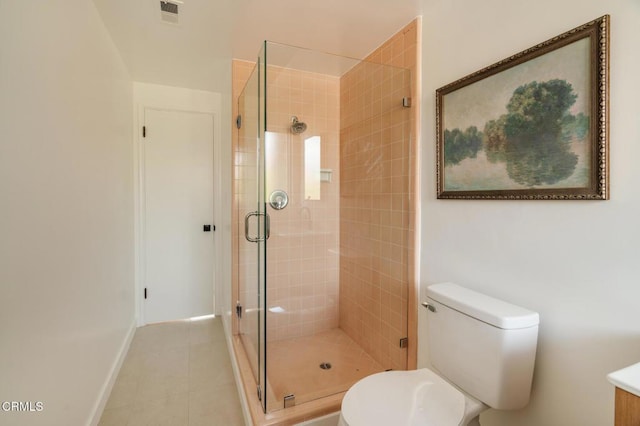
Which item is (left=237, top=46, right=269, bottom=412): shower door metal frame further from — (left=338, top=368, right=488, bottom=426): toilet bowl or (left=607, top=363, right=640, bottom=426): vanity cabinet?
(left=607, top=363, right=640, bottom=426): vanity cabinet

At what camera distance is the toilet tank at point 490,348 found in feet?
3.59

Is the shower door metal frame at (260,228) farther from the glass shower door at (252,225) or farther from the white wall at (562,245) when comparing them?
the white wall at (562,245)

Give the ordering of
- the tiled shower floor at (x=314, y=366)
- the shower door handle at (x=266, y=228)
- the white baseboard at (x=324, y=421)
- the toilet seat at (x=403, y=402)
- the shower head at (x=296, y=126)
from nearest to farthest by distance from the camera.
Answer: the toilet seat at (x=403, y=402)
the white baseboard at (x=324, y=421)
the tiled shower floor at (x=314, y=366)
the shower door handle at (x=266, y=228)
the shower head at (x=296, y=126)

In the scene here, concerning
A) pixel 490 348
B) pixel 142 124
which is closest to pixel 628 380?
pixel 490 348

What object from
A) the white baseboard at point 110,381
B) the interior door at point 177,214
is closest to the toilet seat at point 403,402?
the white baseboard at point 110,381

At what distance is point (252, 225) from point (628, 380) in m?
1.85

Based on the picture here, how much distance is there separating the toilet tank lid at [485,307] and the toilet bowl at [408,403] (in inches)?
13.0

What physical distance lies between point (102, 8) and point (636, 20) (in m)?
2.35

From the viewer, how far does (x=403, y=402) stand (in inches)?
45.6

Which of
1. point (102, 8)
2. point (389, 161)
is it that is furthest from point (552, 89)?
point (102, 8)

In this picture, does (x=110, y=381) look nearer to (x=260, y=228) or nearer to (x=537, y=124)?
(x=260, y=228)

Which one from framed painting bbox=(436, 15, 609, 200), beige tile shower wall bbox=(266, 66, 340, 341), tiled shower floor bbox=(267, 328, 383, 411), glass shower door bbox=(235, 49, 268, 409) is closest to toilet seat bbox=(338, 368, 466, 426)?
tiled shower floor bbox=(267, 328, 383, 411)

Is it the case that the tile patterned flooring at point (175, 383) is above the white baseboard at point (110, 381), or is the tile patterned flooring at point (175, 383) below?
below

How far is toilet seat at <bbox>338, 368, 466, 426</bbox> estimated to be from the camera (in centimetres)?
107
